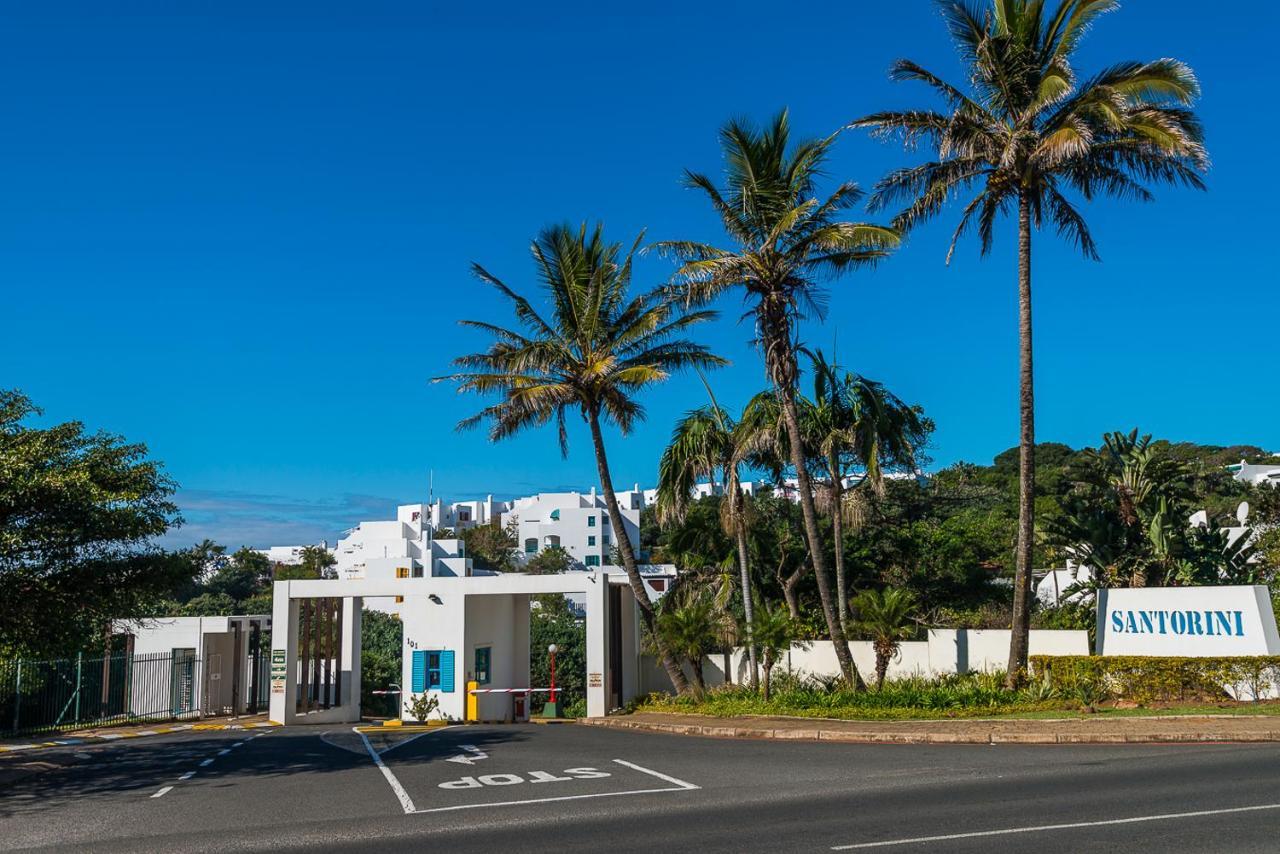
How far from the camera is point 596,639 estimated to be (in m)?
24.9

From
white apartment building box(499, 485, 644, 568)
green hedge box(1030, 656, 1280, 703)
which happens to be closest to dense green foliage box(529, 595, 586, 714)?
green hedge box(1030, 656, 1280, 703)

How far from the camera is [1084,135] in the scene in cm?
1762

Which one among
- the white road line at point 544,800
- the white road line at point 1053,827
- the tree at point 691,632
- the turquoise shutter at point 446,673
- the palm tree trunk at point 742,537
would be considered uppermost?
the palm tree trunk at point 742,537

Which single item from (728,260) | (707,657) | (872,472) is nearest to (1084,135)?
(728,260)

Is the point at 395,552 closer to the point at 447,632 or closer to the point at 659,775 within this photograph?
the point at 447,632

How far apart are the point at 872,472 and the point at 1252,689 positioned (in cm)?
833

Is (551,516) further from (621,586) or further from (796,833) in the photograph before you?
(796,833)

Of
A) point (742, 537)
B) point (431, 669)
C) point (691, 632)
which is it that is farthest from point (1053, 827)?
point (431, 669)

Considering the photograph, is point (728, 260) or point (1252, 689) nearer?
point (1252, 689)

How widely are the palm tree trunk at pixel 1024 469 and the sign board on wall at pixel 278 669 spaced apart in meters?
17.7

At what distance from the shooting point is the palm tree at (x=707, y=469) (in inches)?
990

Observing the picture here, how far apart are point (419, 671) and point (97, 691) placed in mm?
8428

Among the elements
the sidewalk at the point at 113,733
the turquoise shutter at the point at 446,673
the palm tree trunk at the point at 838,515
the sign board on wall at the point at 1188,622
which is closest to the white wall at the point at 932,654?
the palm tree trunk at the point at 838,515

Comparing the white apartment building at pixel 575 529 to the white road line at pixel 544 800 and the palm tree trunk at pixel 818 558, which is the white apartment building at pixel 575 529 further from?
the white road line at pixel 544 800
